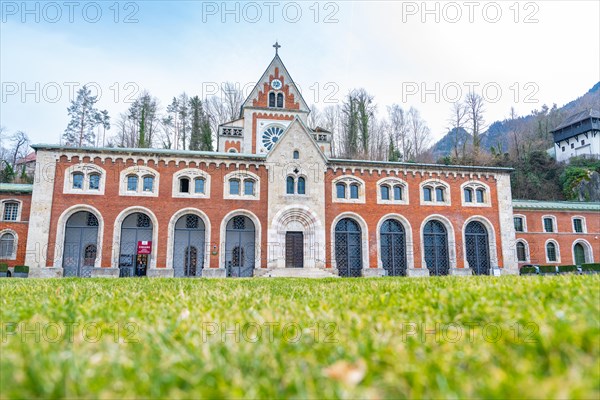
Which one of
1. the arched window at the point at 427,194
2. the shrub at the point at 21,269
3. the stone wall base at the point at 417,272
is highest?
the arched window at the point at 427,194

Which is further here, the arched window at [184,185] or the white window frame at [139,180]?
the arched window at [184,185]

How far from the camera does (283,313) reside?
395 cm

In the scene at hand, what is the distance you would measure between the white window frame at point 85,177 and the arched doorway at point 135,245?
2957 mm

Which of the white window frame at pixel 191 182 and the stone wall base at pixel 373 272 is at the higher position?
the white window frame at pixel 191 182

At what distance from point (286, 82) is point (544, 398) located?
39557 mm

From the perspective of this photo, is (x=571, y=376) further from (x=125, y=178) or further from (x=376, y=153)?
(x=376, y=153)

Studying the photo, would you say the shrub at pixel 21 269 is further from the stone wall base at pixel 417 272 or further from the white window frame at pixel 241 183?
the stone wall base at pixel 417 272

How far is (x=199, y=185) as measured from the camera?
28250 mm

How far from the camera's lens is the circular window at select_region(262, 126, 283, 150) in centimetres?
3819

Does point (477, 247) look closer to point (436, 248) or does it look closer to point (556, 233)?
point (436, 248)

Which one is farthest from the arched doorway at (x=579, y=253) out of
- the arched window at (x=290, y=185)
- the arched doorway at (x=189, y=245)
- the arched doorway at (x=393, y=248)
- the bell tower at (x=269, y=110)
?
the arched doorway at (x=189, y=245)

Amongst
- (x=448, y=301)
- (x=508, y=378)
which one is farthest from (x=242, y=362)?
(x=448, y=301)

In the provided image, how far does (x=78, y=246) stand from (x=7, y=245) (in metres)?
5.35

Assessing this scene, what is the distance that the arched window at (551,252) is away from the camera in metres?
36.6
